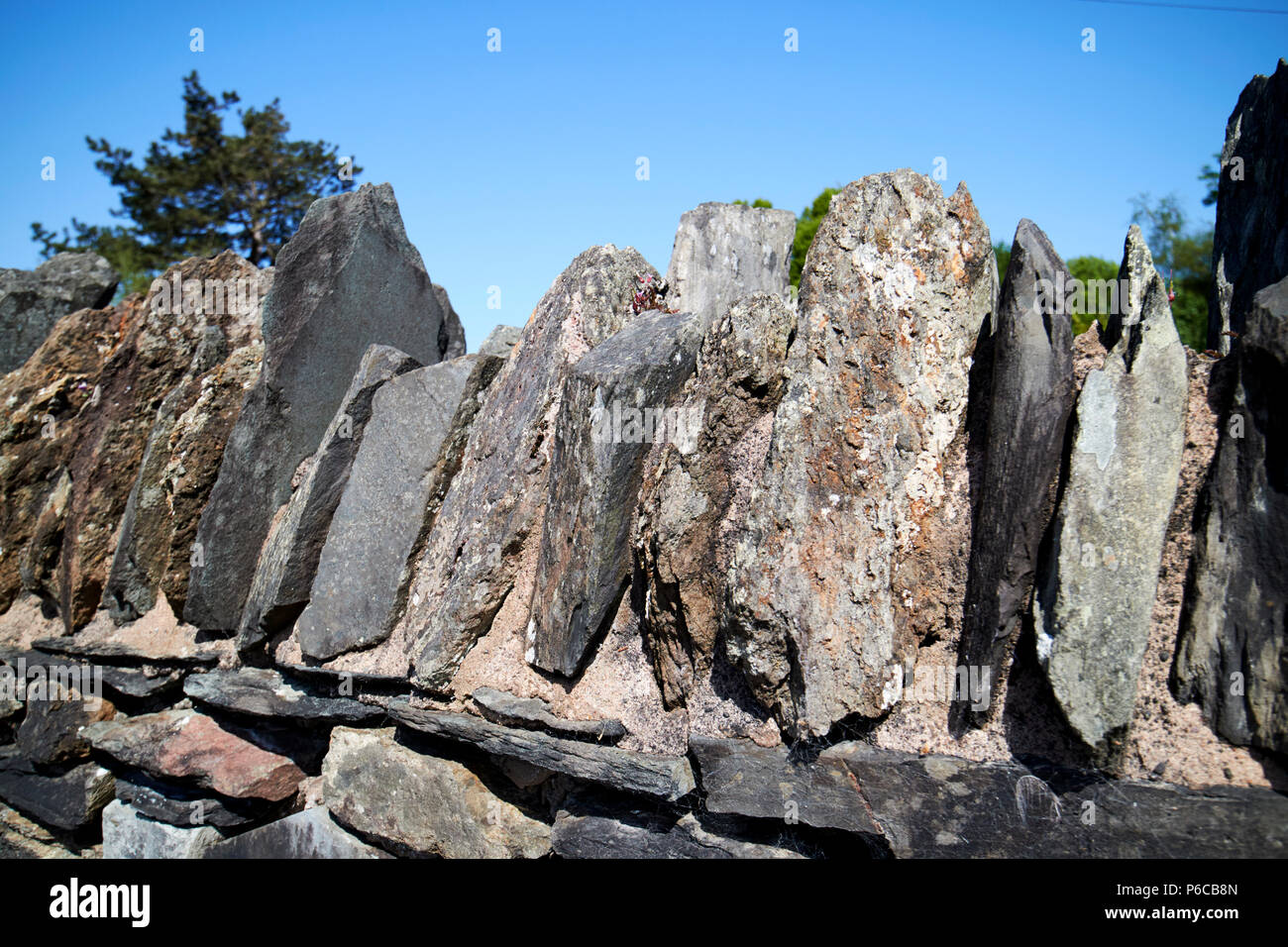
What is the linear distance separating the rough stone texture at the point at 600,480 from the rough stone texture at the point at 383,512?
81 centimetres

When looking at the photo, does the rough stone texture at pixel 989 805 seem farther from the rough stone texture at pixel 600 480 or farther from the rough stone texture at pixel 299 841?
the rough stone texture at pixel 299 841

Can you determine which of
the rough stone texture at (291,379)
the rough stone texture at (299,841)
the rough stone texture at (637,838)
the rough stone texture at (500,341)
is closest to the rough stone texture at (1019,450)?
the rough stone texture at (637,838)

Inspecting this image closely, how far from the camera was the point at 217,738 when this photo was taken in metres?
4.20

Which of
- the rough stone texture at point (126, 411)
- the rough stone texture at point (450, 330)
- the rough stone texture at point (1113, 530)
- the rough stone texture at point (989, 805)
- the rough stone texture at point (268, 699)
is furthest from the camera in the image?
the rough stone texture at point (450, 330)

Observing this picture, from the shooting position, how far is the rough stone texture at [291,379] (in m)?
4.44

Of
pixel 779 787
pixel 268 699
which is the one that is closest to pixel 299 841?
pixel 268 699

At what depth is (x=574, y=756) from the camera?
118 inches

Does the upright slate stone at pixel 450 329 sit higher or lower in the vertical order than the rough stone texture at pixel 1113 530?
higher

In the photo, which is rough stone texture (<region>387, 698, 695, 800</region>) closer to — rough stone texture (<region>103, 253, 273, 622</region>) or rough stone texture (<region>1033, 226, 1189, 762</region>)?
rough stone texture (<region>1033, 226, 1189, 762</region>)

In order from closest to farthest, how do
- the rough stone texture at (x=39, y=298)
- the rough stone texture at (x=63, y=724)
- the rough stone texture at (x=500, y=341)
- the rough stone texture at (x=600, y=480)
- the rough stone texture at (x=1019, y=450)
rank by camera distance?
the rough stone texture at (x=1019, y=450) → the rough stone texture at (x=600, y=480) → the rough stone texture at (x=63, y=724) → the rough stone texture at (x=500, y=341) → the rough stone texture at (x=39, y=298)

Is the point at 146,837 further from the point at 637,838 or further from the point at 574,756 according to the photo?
the point at 637,838

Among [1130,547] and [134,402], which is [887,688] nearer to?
[1130,547]
